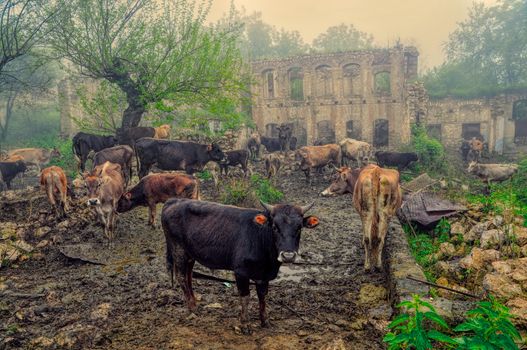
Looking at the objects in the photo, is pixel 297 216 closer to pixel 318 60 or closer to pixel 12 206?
pixel 12 206

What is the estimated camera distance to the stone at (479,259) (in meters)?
5.79

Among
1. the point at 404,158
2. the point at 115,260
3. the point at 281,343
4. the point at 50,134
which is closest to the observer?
the point at 281,343

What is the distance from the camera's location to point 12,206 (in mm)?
10508

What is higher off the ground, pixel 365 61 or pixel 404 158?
pixel 365 61

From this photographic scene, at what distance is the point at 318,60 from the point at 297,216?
25.0 metres

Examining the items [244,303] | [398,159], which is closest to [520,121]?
[398,159]

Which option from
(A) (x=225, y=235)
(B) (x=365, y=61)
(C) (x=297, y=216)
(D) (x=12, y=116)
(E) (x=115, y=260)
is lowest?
(E) (x=115, y=260)

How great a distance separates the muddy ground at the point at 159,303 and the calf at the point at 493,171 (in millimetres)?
8796

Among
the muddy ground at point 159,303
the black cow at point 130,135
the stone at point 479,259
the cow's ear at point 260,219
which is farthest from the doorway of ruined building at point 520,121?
the cow's ear at point 260,219

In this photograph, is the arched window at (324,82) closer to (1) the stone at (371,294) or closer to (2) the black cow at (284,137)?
(2) the black cow at (284,137)

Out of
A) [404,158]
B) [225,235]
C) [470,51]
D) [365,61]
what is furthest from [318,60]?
[225,235]

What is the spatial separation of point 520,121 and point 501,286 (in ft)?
98.2

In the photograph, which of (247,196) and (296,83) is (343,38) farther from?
(247,196)

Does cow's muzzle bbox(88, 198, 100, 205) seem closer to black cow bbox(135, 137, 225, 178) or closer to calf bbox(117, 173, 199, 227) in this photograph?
calf bbox(117, 173, 199, 227)
